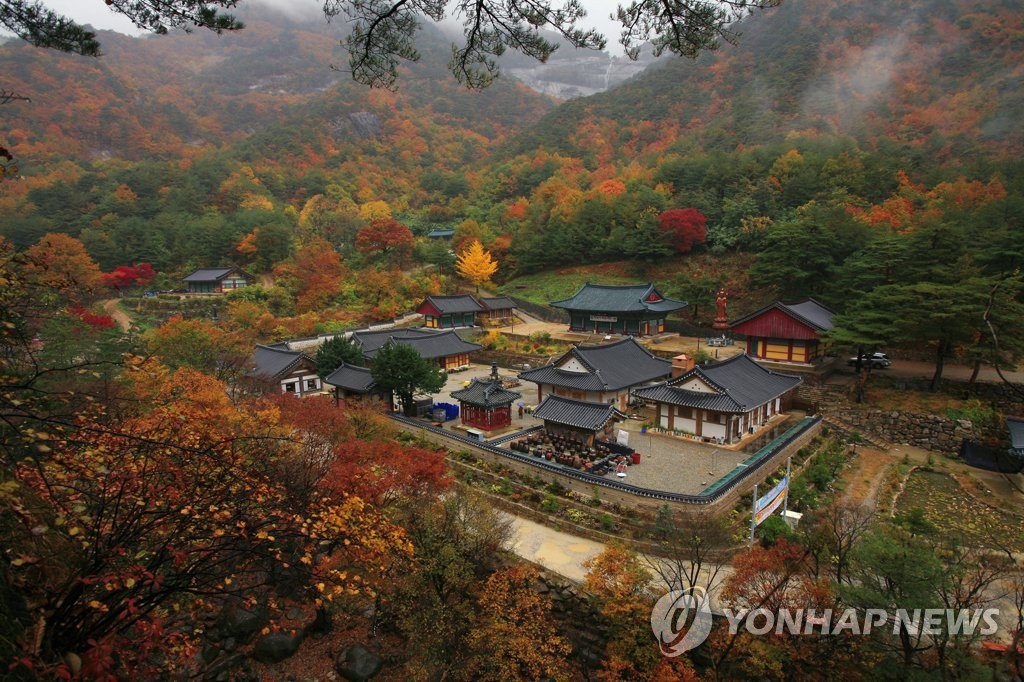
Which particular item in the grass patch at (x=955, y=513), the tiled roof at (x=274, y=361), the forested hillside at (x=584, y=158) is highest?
the forested hillside at (x=584, y=158)

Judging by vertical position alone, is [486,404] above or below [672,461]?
above

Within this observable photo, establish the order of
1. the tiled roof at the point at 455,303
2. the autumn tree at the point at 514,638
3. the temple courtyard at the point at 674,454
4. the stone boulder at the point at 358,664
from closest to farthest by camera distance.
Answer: the autumn tree at the point at 514,638 → the stone boulder at the point at 358,664 → the temple courtyard at the point at 674,454 → the tiled roof at the point at 455,303

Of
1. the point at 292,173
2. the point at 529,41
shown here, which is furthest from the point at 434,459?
the point at 292,173

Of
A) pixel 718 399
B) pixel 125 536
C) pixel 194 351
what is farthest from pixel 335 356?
pixel 125 536

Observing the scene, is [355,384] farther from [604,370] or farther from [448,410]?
[604,370]

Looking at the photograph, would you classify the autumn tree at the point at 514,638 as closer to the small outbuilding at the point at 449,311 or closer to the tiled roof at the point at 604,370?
the tiled roof at the point at 604,370

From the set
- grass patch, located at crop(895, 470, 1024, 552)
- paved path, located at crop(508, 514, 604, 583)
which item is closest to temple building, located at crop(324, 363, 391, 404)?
paved path, located at crop(508, 514, 604, 583)

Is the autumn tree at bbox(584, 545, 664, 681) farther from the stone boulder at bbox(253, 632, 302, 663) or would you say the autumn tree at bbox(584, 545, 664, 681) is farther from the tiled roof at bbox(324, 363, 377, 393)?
the tiled roof at bbox(324, 363, 377, 393)

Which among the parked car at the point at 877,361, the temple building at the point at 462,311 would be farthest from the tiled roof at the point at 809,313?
the temple building at the point at 462,311
